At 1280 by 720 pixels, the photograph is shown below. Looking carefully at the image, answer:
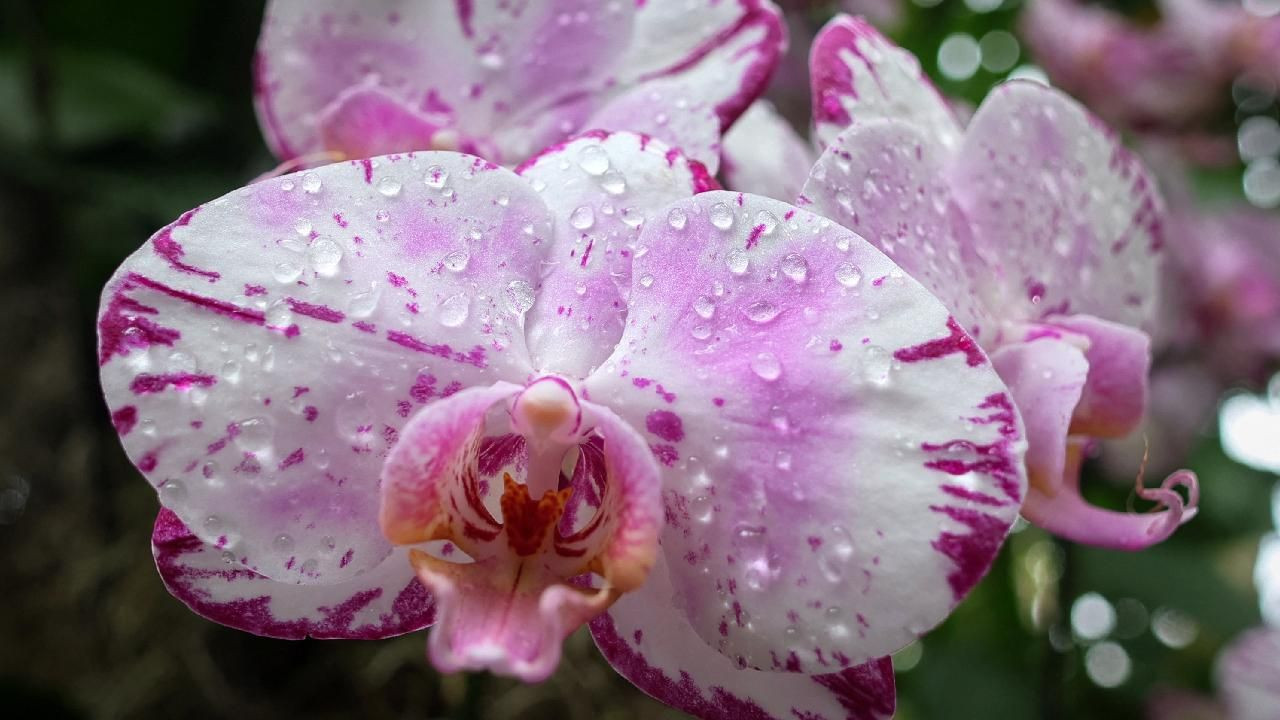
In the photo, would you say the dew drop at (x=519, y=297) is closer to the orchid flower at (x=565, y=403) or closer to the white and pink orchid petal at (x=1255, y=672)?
the orchid flower at (x=565, y=403)

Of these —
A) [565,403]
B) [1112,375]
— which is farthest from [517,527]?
[1112,375]

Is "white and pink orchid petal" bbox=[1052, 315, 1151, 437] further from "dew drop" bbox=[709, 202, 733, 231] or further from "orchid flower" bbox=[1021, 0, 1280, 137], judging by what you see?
"orchid flower" bbox=[1021, 0, 1280, 137]

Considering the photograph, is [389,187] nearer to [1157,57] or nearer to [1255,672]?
[1255,672]

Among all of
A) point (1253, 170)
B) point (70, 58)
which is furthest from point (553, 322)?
point (1253, 170)

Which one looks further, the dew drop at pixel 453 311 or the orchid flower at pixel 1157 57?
the orchid flower at pixel 1157 57

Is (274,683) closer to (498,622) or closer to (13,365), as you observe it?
(13,365)

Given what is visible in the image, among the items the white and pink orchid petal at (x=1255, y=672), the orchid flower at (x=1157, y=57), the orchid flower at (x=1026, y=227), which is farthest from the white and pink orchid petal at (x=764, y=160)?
the orchid flower at (x=1157, y=57)

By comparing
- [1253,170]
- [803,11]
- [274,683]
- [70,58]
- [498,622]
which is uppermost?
[498,622]
